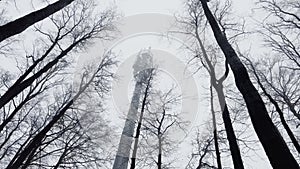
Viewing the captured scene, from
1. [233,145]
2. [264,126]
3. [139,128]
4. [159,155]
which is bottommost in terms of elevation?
[264,126]

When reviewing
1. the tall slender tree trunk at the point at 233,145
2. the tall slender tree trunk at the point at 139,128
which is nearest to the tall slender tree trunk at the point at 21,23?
the tall slender tree trunk at the point at 233,145

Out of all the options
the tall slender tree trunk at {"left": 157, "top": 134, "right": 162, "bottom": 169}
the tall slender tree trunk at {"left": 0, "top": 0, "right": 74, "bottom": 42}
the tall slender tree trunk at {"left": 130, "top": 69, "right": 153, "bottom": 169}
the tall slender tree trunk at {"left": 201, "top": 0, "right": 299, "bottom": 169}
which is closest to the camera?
the tall slender tree trunk at {"left": 201, "top": 0, "right": 299, "bottom": 169}

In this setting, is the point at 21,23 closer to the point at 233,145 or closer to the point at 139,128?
the point at 233,145

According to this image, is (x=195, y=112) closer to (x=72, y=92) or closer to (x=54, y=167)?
(x=72, y=92)

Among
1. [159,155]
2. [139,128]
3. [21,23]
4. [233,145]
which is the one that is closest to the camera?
[21,23]

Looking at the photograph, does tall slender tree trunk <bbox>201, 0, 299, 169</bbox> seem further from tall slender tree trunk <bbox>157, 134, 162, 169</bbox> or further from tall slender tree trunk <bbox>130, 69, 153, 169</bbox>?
tall slender tree trunk <bbox>157, 134, 162, 169</bbox>

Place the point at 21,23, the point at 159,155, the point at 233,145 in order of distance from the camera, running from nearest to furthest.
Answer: the point at 21,23, the point at 233,145, the point at 159,155

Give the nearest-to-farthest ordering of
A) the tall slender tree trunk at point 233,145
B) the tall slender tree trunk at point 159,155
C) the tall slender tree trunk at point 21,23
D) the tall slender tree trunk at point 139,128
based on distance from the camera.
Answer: the tall slender tree trunk at point 21,23, the tall slender tree trunk at point 233,145, the tall slender tree trunk at point 139,128, the tall slender tree trunk at point 159,155

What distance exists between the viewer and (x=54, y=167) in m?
10.6

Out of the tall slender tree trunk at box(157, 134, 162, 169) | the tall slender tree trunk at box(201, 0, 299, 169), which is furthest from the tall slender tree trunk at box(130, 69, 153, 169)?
the tall slender tree trunk at box(201, 0, 299, 169)

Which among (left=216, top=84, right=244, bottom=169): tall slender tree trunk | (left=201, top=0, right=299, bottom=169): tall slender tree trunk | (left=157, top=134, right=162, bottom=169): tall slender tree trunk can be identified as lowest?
(left=201, top=0, right=299, bottom=169): tall slender tree trunk

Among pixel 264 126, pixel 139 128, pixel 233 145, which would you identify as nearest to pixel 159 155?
pixel 139 128

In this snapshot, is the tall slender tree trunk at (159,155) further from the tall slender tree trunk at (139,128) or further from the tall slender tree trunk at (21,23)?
the tall slender tree trunk at (21,23)

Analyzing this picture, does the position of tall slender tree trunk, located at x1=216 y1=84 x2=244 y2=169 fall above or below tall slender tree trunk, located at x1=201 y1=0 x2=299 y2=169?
above
